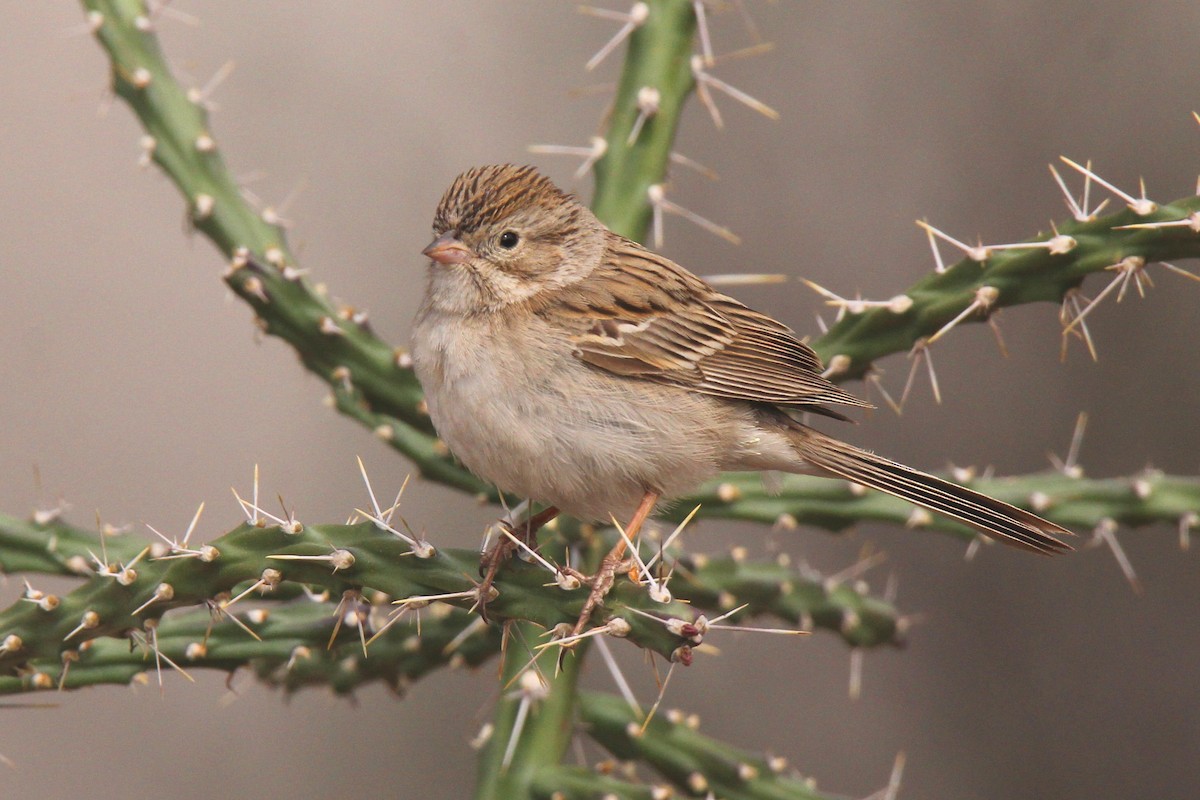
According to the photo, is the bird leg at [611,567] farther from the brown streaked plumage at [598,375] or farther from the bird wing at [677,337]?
the bird wing at [677,337]

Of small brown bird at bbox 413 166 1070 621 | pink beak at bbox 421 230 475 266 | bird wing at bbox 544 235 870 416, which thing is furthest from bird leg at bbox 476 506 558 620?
pink beak at bbox 421 230 475 266

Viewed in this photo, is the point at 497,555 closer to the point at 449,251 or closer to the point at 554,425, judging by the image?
the point at 554,425

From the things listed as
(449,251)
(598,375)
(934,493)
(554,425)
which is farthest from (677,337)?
(934,493)

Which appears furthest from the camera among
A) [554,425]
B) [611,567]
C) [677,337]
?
[677,337]

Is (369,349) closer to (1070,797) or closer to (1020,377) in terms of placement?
(1020,377)

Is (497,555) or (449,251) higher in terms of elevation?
(449,251)

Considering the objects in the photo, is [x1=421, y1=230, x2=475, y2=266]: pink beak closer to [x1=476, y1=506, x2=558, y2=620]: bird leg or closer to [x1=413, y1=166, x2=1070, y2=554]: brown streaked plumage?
[x1=413, y1=166, x2=1070, y2=554]: brown streaked plumage

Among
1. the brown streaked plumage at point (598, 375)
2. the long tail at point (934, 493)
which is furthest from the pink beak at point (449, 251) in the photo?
the long tail at point (934, 493)

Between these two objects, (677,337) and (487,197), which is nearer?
(487,197)

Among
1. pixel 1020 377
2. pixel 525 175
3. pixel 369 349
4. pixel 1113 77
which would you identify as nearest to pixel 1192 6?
pixel 1113 77
